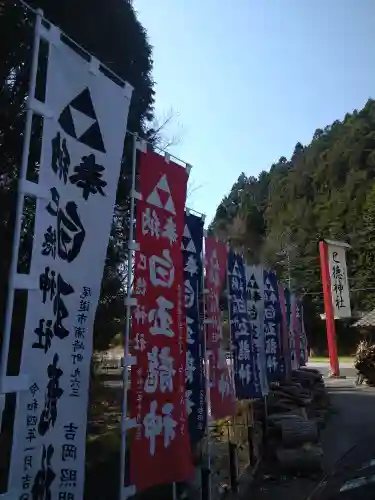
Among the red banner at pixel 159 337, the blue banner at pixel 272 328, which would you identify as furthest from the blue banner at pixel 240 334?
the red banner at pixel 159 337

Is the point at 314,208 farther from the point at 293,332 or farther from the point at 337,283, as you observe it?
the point at 293,332

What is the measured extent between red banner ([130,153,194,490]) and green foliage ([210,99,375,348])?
3468cm

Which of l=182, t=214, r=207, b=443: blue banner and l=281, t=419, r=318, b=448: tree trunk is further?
l=281, t=419, r=318, b=448: tree trunk

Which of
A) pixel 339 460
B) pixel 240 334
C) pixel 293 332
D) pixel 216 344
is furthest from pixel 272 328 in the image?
pixel 216 344

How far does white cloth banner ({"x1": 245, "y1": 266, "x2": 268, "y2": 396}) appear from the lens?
833cm

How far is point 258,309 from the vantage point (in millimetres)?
8781

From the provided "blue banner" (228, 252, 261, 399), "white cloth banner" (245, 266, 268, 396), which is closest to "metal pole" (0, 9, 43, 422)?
"blue banner" (228, 252, 261, 399)

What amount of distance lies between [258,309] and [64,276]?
6.06 meters

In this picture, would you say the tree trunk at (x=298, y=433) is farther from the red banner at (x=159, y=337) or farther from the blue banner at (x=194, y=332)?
the red banner at (x=159, y=337)

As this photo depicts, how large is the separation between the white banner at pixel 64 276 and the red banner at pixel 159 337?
79 cm

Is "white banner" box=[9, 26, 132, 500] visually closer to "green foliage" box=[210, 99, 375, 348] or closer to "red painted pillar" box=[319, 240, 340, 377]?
"red painted pillar" box=[319, 240, 340, 377]

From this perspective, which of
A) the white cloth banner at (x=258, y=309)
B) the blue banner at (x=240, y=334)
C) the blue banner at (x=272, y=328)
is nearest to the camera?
the blue banner at (x=240, y=334)

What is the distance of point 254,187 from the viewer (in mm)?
71625

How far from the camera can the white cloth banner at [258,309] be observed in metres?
8.33
